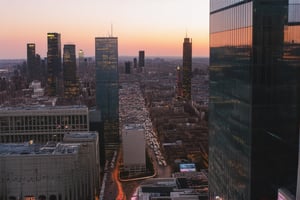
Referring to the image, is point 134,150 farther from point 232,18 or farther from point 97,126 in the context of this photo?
point 232,18

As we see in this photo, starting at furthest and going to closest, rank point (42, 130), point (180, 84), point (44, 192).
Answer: point (180, 84) → point (42, 130) → point (44, 192)

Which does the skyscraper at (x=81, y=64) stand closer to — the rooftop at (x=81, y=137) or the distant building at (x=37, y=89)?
the distant building at (x=37, y=89)

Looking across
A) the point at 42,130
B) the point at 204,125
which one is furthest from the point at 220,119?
the point at 204,125

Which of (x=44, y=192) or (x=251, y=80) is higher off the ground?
(x=251, y=80)

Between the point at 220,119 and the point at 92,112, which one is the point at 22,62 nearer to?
the point at 92,112

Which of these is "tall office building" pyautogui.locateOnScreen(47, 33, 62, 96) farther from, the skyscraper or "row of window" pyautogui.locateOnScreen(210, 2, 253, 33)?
"row of window" pyautogui.locateOnScreen(210, 2, 253, 33)

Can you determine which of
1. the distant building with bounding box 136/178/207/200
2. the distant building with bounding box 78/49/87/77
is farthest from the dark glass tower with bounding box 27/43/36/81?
the distant building with bounding box 136/178/207/200
